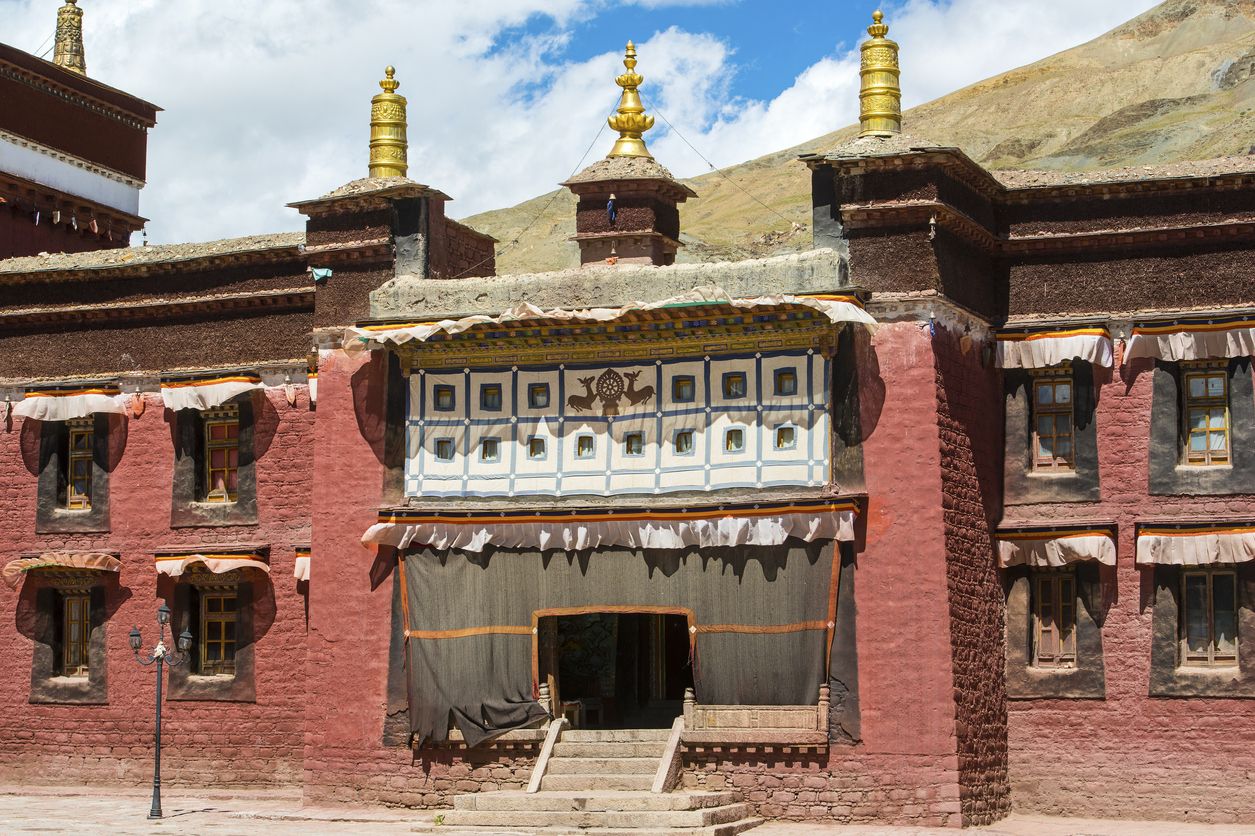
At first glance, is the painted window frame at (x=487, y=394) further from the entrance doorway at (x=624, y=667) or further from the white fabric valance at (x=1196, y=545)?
the white fabric valance at (x=1196, y=545)

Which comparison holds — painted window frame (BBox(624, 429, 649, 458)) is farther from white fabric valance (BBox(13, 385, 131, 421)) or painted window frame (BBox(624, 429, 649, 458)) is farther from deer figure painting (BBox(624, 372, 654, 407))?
white fabric valance (BBox(13, 385, 131, 421))

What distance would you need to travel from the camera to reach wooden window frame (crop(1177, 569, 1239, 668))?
72.2ft

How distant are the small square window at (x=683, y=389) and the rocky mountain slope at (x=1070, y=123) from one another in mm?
26764

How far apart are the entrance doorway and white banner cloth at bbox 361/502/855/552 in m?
1.66

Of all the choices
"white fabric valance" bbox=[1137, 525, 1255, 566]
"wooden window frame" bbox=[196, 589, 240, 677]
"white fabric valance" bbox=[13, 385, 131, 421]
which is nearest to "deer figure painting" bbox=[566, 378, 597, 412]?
"wooden window frame" bbox=[196, 589, 240, 677]

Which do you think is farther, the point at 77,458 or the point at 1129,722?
the point at 77,458

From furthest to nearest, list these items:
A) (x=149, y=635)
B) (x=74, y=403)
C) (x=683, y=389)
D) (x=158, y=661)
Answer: (x=74, y=403), (x=149, y=635), (x=158, y=661), (x=683, y=389)

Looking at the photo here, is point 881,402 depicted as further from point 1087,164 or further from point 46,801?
point 1087,164

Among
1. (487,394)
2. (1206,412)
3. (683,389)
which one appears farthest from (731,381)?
(1206,412)

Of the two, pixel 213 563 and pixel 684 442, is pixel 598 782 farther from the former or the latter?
pixel 213 563

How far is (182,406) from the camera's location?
26.1m

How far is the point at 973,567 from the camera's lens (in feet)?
72.6

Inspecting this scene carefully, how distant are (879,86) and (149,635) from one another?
1240cm

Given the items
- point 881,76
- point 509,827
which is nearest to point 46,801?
point 509,827
